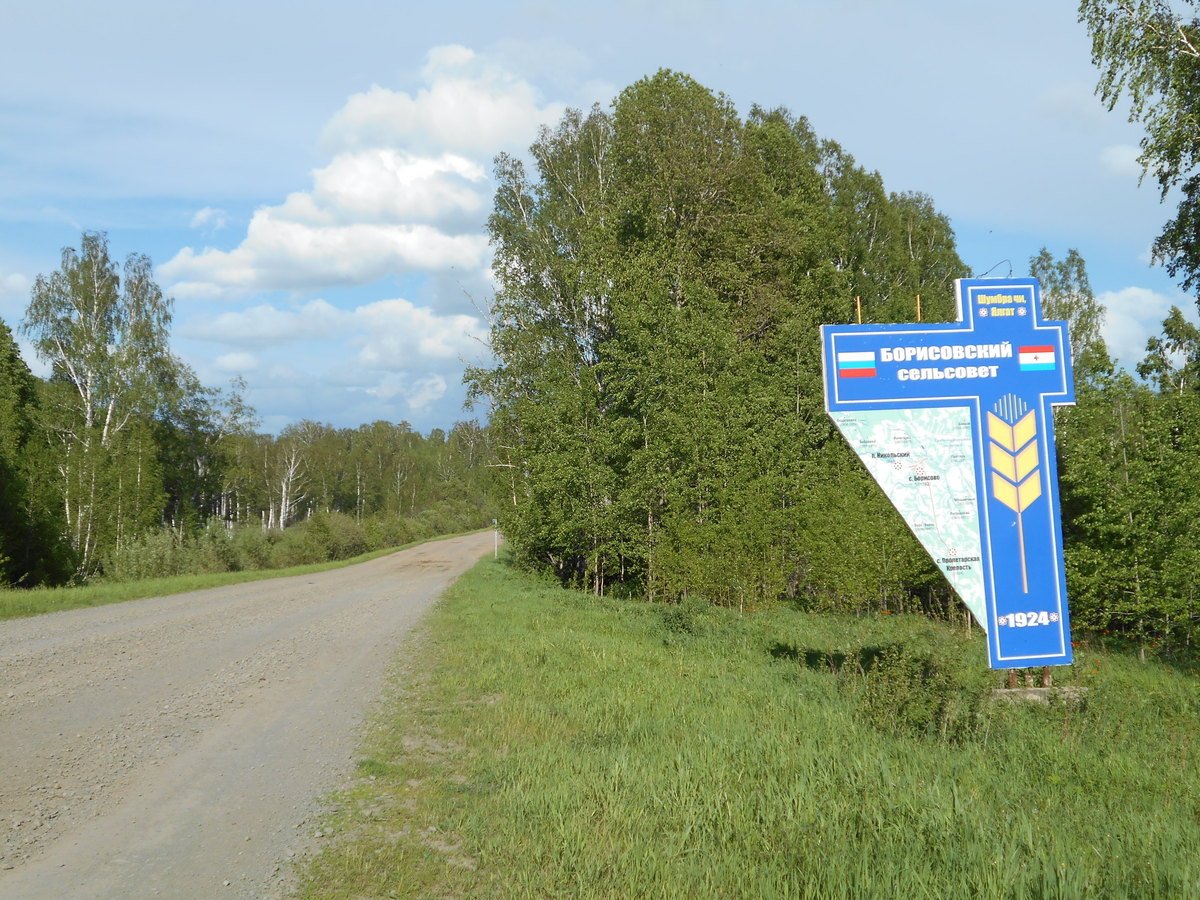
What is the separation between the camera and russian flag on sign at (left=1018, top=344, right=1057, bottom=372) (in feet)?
29.7

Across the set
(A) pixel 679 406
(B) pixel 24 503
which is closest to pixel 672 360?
(A) pixel 679 406

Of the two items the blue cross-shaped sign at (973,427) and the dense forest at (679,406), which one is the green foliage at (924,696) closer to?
the blue cross-shaped sign at (973,427)

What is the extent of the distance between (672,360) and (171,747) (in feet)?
53.3

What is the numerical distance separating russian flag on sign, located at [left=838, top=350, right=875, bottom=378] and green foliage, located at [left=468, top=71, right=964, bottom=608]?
34.4 feet

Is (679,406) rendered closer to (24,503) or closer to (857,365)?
(857,365)

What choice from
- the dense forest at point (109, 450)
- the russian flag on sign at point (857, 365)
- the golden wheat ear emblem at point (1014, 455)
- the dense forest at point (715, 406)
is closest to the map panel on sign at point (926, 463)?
the golden wheat ear emblem at point (1014, 455)

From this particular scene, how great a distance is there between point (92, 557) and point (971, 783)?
4111 centimetres

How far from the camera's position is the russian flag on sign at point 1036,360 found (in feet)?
29.7

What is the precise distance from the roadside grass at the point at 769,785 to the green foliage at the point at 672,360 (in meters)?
9.08

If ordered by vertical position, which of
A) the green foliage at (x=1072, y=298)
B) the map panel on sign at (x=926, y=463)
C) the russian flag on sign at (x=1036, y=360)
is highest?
the green foliage at (x=1072, y=298)

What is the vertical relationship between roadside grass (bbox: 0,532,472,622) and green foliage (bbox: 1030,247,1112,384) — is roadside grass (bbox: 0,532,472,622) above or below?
below

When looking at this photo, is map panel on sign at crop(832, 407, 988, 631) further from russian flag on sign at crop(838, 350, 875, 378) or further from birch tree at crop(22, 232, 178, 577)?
birch tree at crop(22, 232, 178, 577)

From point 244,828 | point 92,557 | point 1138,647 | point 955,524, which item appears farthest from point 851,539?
point 92,557

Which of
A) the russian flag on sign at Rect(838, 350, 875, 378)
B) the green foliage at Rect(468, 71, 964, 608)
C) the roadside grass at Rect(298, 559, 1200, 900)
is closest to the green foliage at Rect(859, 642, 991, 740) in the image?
the roadside grass at Rect(298, 559, 1200, 900)
